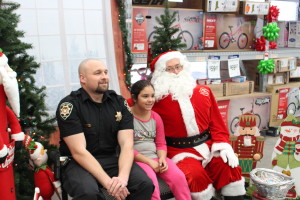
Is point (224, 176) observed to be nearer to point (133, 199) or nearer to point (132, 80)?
point (133, 199)

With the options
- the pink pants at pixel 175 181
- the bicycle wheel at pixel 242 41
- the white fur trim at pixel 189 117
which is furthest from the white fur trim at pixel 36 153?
the bicycle wheel at pixel 242 41

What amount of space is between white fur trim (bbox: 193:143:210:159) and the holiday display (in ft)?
2.62

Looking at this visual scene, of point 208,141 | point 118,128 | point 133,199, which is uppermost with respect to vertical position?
point 118,128

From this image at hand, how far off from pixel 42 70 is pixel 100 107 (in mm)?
1635

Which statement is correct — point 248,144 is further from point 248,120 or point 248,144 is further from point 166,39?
point 166,39

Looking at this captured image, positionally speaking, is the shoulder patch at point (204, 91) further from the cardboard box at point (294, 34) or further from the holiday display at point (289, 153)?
the cardboard box at point (294, 34)

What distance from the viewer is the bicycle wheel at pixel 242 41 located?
16.6 feet

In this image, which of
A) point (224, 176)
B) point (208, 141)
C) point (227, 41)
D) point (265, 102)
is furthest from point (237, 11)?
point (224, 176)

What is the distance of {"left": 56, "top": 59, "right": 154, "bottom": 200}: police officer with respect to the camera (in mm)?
2111

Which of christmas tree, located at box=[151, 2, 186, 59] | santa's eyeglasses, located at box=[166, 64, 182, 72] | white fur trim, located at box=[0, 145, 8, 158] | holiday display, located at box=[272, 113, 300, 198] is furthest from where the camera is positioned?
christmas tree, located at box=[151, 2, 186, 59]

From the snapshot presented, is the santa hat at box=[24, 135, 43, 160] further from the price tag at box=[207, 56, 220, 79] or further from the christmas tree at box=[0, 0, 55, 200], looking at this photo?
the price tag at box=[207, 56, 220, 79]

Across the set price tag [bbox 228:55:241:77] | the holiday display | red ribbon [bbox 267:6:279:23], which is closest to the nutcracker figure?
the holiday display

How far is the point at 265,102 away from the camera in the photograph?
16.6 feet

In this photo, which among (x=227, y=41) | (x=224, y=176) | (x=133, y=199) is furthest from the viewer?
(x=227, y=41)
